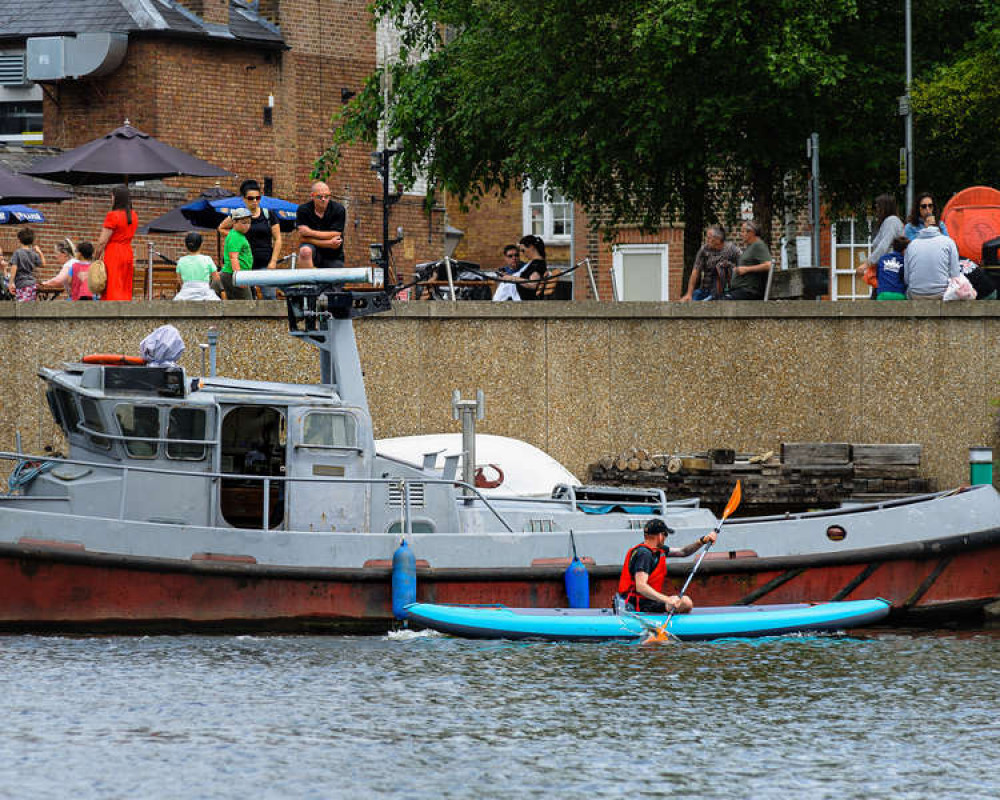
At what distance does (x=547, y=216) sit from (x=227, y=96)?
40.9 feet

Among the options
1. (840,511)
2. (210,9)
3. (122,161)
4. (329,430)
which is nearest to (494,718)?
(329,430)

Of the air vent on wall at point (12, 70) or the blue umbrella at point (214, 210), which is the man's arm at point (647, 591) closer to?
the blue umbrella at point (214, 210)

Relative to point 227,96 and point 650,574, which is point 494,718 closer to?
point 650,574

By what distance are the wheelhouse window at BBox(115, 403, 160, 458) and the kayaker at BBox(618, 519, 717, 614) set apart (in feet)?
15.0

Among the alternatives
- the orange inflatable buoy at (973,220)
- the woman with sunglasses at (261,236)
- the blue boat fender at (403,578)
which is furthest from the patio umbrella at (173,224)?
the blue boat fender at (403,578)

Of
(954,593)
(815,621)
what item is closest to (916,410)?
(954,593)

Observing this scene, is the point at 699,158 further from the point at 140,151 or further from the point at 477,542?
the point at 477,542

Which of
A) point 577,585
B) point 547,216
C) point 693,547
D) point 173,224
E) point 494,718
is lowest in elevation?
point 494,718

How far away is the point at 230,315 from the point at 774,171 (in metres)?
11.8

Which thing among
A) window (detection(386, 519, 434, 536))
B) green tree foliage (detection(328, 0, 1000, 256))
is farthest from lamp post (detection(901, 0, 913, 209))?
window (detection(386, 519, 434, 536))

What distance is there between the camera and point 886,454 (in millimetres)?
21922

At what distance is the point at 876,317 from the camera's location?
22766mm

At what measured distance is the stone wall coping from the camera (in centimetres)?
2286

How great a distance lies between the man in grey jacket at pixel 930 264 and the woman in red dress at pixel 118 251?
9370 mm
